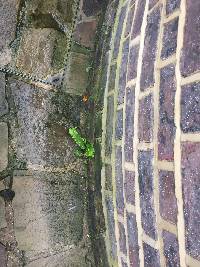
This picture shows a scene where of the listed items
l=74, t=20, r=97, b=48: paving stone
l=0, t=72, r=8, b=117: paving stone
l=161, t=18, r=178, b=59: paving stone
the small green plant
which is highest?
l=74, t=20, r=97, b=48: paving stone

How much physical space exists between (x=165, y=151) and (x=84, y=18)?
1554 mm

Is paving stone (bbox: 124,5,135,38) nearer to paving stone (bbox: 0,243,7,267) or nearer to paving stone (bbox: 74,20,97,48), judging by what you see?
paving stone (bbox: 74,20,97,48)

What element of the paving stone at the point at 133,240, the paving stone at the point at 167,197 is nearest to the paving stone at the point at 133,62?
the paving stone at the point at 167,197

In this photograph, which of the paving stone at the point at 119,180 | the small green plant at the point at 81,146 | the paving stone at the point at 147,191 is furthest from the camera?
the small green plant at the point at 81,146

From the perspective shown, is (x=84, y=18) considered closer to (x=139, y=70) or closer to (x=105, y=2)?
(x=105, y=2)

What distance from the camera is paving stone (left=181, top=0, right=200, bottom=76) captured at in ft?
4.85

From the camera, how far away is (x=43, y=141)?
2.72 meters

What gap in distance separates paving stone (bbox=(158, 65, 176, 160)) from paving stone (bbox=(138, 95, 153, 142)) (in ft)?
0.28

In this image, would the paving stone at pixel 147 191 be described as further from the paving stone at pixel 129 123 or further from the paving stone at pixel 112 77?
the paving stone at pixel 112 77

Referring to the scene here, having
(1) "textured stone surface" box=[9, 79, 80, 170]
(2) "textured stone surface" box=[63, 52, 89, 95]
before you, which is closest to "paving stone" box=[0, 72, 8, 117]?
(1) "textured stone surface" box=[9, 79, 80, 170]

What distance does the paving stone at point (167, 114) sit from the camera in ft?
5.18

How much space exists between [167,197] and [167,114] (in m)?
0.33

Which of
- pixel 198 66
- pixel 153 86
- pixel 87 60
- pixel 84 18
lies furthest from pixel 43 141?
pixel 198 66

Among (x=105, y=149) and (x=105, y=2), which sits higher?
(x=105, y=2)
